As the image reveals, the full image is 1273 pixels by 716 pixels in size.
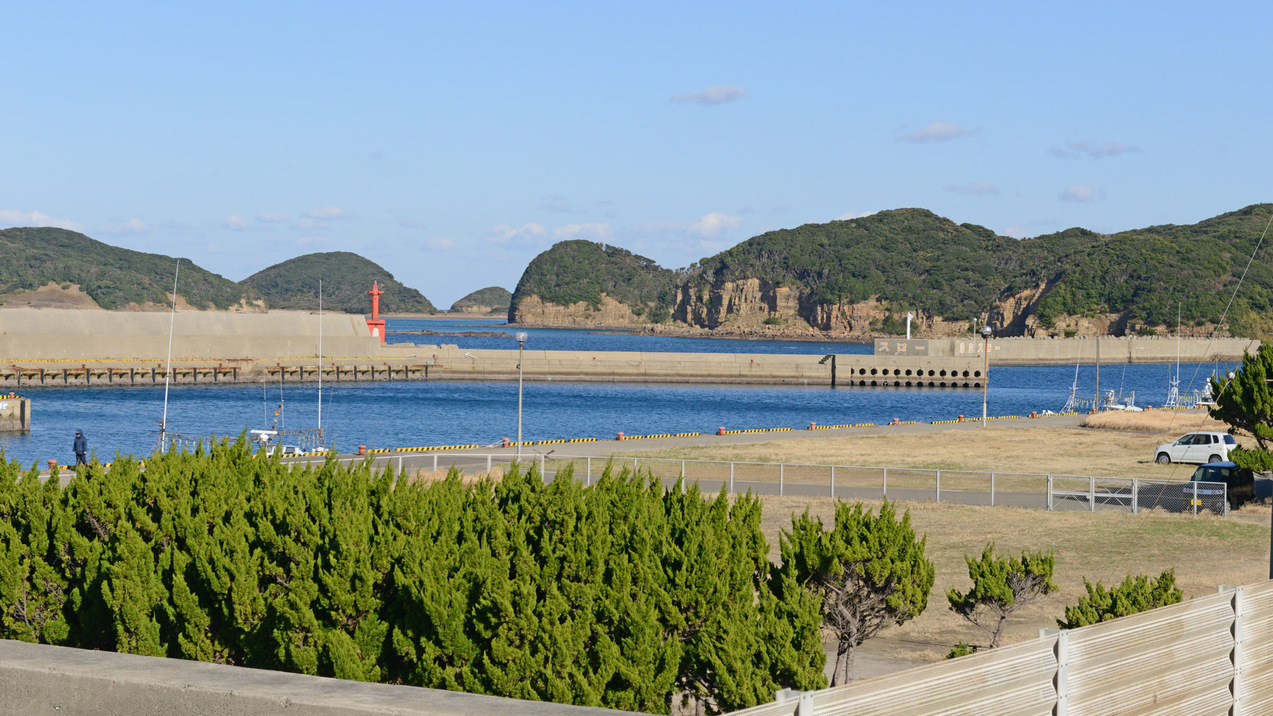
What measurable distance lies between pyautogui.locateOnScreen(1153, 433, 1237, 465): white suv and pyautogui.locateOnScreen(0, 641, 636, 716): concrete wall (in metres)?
43.7

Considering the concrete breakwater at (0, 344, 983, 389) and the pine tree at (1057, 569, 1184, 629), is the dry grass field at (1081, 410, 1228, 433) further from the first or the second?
the concrete breakwater at (0, 344, 983, 389)

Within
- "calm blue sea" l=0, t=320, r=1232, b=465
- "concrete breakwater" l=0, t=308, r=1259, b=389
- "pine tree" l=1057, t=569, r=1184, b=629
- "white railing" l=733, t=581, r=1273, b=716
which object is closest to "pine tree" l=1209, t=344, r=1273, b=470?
"pine tree" l=1057, t=569, r=1184, b=629

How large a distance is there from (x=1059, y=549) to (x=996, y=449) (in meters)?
26.5

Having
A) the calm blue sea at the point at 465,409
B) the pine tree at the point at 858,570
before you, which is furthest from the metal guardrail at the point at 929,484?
the calm blue sea at the point at 465,409

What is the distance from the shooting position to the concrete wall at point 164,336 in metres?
109

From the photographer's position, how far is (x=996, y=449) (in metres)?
51.6

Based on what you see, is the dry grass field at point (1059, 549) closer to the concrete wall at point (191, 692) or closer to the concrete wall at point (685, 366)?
the concrete wall at point (191, 692)

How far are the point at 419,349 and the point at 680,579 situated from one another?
125 meters

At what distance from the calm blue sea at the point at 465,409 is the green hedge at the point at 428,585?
4501cm

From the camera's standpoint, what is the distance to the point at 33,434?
69.4 metres

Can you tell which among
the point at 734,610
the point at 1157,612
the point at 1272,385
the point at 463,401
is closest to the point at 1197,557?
the point at 1272,385

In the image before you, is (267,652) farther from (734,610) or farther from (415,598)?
(734,610)

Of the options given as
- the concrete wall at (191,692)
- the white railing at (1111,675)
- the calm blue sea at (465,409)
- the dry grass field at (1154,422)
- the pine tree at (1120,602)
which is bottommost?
the calm blue sea at (465,409)

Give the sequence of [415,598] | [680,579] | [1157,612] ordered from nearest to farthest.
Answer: [1157,612], [415,598], [680,579]
